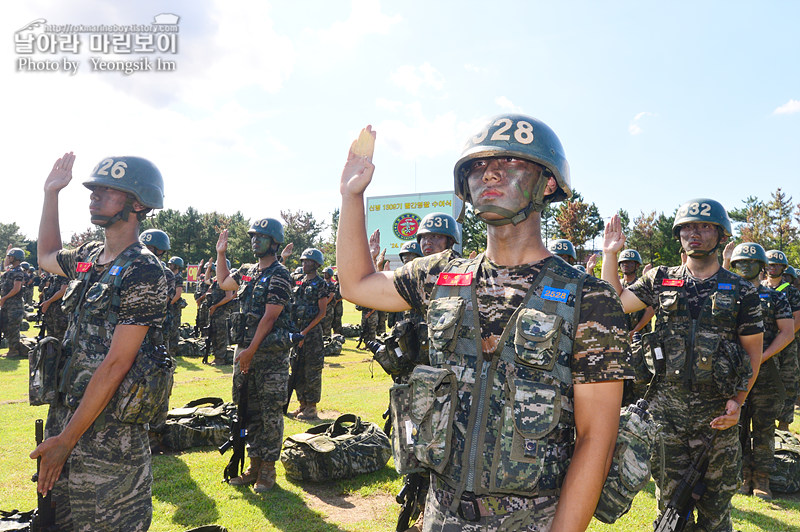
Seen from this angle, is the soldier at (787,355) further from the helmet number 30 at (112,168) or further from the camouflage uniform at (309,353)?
the helmet number 30 at (112,168)

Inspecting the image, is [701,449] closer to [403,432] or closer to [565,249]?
[403,432]

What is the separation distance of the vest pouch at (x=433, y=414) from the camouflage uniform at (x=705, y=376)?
3141 mm

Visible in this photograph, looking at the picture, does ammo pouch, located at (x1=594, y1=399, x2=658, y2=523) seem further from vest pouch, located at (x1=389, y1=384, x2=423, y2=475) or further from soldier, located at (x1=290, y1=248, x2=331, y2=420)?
soldier, located at (x1=290, y1=248, x2=331, y2=420)

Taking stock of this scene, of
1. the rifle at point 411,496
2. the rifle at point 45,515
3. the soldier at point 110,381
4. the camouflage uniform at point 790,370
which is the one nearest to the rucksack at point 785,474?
the camouflage uniform at point 790,370

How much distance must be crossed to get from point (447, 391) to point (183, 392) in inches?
387

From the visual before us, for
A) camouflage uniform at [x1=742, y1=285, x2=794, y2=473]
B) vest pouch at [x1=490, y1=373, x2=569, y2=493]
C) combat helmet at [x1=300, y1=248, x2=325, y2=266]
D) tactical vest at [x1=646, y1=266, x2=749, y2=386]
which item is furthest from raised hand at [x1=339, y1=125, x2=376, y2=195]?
combat helmet at [x1=300, y1=248, x2=325, y2=266]

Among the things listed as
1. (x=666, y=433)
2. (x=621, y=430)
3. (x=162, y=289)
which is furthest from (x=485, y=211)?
(x=666, y=433)

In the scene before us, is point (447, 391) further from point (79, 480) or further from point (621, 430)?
point (79, 480)

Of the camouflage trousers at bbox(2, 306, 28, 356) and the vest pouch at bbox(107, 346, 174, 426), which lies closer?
the vest pouch at bbox(107, 346, 174, 426)

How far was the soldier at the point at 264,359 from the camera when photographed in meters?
5.80

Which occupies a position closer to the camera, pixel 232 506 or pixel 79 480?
pixel 79 480

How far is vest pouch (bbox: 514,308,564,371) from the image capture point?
190cm

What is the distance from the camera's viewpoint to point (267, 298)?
5.95m

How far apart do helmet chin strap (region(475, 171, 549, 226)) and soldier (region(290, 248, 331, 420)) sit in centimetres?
736
